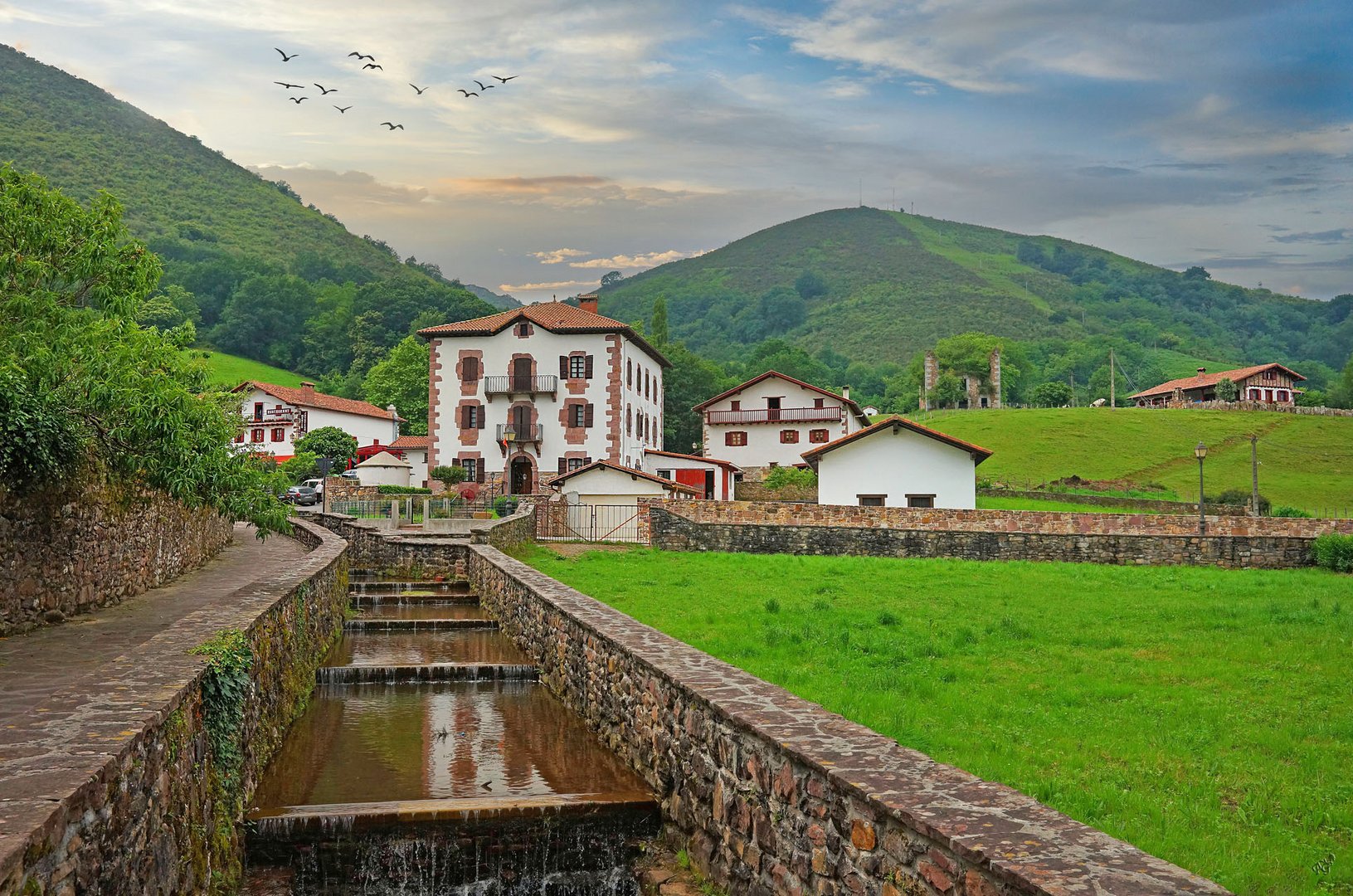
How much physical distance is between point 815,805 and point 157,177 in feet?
524

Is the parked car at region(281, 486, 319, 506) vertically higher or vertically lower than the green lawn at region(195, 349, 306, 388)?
lower

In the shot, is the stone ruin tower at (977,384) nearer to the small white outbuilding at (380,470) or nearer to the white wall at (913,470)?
the white wall at (913,470)

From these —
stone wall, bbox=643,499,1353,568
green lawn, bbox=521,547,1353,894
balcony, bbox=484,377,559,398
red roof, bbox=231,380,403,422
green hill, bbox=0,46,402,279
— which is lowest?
green lawn, bbox=521,547,1353,894

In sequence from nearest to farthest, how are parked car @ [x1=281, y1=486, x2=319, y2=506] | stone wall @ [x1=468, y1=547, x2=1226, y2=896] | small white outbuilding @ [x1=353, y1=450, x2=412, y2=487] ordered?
1. stone wall @ [x1=468, y1=547, x2=1226, y2=896]
2. parked car @ [x1=281, y1=486, x2=319, y2=506]
3. small white outbuilding @ [x1=353, y1=450, x2=412, y2=487]

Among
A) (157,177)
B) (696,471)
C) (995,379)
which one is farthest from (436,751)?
(157,177)

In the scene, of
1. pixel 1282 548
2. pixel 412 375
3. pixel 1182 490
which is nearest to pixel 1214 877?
pixel 1282 548

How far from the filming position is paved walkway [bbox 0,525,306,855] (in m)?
4.27

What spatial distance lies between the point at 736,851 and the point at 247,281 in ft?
380

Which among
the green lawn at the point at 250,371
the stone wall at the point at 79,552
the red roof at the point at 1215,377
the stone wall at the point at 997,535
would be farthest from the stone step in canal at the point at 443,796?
the red roof at the point at 1215,377

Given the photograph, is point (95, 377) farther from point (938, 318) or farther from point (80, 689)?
point (938, 318)

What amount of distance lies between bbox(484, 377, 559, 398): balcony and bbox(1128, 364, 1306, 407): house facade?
66.7m

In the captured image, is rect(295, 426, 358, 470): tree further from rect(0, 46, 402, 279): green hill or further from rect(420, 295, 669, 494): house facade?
rect(0, 46, 402, 279): green hill

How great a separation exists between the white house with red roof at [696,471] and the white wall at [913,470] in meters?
16.7

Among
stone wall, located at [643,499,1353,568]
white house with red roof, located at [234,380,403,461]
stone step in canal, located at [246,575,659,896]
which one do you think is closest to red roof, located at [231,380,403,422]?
white house with red roof, located at [234,380,403,461]
